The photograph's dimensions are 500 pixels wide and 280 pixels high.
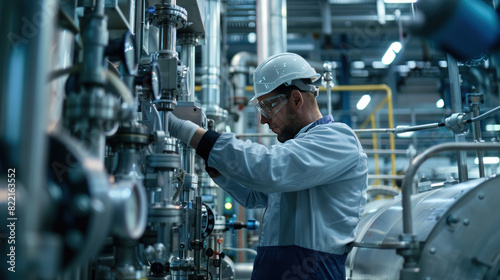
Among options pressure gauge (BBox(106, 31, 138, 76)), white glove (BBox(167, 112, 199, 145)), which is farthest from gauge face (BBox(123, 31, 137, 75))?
white glove (BBox(167, 112, 199, 145))

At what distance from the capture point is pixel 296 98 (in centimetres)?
167

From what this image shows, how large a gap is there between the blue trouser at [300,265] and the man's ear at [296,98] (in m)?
0.51

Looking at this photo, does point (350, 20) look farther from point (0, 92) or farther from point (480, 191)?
point (0, 92)

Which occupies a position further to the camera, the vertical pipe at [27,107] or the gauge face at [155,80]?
the gauge face at [155,80]

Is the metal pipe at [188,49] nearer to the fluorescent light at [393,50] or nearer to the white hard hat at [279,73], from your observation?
the white hard hat at [279,73]

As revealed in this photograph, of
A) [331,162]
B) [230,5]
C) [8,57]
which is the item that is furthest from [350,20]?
[8,57]

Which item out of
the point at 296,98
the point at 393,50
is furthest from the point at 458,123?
the point at 296,98

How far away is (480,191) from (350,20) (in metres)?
4.81

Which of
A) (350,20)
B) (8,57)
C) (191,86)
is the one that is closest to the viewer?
(8,57)

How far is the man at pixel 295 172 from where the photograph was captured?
1322 mm

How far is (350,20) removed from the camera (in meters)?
5.73

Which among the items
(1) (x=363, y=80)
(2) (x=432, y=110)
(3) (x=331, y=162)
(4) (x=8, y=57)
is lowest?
(3) (x=331, y=162)

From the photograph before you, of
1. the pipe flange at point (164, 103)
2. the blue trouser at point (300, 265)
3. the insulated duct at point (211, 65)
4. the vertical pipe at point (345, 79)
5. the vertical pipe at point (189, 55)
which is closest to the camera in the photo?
the pipe flange at point (164, 103)

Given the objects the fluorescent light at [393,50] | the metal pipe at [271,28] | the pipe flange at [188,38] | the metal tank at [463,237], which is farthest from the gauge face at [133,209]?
the metal pipe at [271,28]
